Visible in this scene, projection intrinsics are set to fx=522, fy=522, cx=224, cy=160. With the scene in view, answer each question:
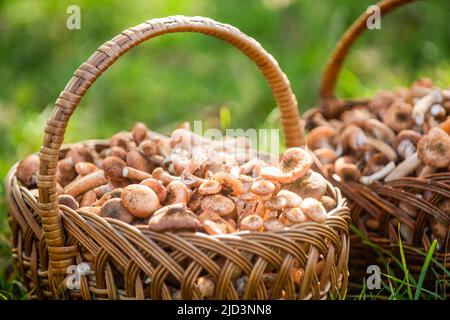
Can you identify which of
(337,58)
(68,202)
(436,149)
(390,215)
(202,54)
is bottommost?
(390,215)

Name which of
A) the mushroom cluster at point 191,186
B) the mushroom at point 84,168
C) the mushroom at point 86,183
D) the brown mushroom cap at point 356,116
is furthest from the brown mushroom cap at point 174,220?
the brown mushroom cap at point 356,116

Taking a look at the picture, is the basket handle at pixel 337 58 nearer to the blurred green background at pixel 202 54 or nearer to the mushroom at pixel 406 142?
the mushroom at pixel 406 142

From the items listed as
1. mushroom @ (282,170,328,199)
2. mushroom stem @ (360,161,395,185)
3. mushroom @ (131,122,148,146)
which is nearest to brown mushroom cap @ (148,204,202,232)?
mushroom @ (282,170,328,199)

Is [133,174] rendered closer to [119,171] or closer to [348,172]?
[119,171]

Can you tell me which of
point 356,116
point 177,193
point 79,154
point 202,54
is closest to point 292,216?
point 177,193

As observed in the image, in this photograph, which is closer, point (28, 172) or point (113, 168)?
point (113, 168)

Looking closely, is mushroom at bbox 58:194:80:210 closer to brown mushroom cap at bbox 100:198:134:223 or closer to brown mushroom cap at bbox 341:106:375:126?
brown mushroom cap at bbox 100:198:134:223
